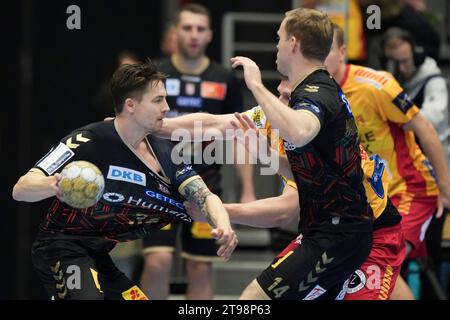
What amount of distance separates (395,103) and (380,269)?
1623 millimetres

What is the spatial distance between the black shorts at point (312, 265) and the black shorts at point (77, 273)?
3.05 feet

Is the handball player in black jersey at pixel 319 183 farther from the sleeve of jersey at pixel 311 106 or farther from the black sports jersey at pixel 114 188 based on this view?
the black sports jersey at pixel 114 188

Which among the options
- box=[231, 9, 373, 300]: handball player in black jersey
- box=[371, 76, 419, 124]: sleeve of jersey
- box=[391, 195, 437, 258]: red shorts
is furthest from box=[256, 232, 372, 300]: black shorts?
box=[391, 195, 437, 258]: red shorts

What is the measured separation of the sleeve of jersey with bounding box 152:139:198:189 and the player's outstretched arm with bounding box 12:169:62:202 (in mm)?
804

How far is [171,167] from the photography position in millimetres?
6555

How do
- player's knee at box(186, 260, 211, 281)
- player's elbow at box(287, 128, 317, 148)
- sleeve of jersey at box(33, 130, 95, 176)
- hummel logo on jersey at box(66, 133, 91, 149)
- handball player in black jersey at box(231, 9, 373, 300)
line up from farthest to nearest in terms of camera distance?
player's knee at box(186, 260, 211, 281) → hummel logo on jersey at box(66, 133, 91, 149) → sleeve of jersey at box(33, 130, 95, 176) → handball player in black jersey at box(231, 9, 373, 300) → player's elbow at box(287, 128, 317, 148)

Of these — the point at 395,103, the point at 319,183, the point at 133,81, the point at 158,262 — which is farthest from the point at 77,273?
the point at 395,103

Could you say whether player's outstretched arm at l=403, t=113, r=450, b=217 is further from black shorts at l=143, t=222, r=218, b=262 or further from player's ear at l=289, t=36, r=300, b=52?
black shorts at l=143, t=222, r=218, b=262

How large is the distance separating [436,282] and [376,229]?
2939 millimetres

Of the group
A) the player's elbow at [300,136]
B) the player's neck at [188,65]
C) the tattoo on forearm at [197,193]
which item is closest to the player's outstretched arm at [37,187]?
the tattoo on forearm at [197,193]

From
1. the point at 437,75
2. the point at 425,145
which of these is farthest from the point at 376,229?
the point at 437,75

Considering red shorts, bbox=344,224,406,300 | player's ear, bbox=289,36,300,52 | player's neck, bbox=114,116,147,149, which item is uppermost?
player's ear, bbox=289,36,300,52

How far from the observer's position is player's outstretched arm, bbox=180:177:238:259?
5922 mm

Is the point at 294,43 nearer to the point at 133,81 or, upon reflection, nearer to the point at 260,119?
the point at 260,119
